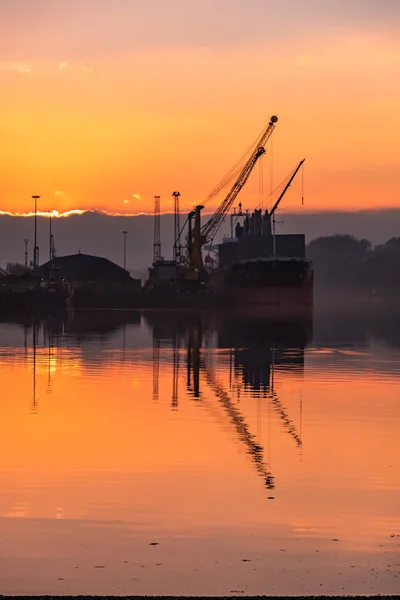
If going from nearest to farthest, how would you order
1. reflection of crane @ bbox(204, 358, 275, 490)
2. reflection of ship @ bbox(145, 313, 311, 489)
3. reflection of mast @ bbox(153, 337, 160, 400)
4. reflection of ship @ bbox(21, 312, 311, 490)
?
reflection of crane @ bbox(204, 358, 275, 490), reflection of ship @ bbox(145, 313, 311, 489), reflection of ship @ bbox(21, 312, 311, 490), reflection of mast @ bbox(153, 337, 160, 400)

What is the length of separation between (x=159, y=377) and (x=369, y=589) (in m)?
36.1

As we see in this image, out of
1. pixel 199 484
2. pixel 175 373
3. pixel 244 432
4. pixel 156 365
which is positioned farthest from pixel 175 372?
pixel 199 484

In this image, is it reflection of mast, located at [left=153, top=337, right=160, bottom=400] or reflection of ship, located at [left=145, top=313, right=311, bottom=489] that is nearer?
reflection of ship, located at [left=145, top=313, right=311, bottom=489]

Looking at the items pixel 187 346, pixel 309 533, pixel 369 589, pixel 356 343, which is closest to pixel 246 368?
pixel 187 346

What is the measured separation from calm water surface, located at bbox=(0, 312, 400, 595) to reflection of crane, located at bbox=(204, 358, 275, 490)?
53 millimetres

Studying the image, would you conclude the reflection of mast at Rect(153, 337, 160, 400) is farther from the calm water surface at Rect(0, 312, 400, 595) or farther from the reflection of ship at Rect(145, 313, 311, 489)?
the calm water surface at Rect(0, 312, 400, 595)

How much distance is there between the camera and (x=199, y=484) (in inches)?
878

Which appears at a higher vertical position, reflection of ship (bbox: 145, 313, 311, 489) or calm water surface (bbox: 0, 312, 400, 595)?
reflection of ship (bbox: 145, 313, 311, 489)

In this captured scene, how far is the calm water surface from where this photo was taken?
15180mm

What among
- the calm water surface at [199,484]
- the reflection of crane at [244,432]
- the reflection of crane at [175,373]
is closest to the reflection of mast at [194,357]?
the calm water surface at [199,484]

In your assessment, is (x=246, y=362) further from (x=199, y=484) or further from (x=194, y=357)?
(x=199, y=484)

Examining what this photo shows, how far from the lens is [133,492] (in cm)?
2125

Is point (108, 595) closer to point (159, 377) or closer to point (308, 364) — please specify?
point (159, 377)

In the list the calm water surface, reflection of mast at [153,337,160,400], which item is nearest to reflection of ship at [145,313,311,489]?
reflection of mast at [153,337,160,400]
